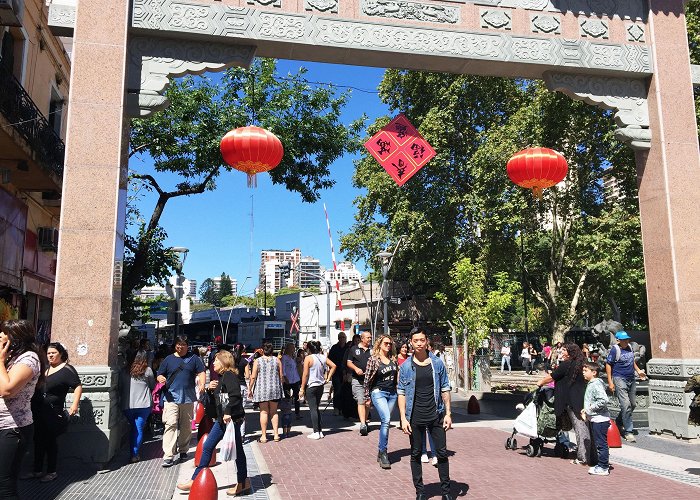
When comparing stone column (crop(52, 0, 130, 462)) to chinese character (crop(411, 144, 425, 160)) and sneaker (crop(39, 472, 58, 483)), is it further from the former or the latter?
chinese character (crop(411, 144, 425, 160))

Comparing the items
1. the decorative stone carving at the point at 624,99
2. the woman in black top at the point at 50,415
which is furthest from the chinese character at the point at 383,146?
the woman in black top at the point at 50,415

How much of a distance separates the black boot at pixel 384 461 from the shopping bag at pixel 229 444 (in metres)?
2.21

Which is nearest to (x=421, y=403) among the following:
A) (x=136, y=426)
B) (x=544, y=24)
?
(x=136, y=426)

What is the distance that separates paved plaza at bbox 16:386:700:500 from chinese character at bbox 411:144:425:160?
5294 millimetres

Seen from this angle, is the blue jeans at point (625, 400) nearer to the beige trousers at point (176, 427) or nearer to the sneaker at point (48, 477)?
the beige trousers at point (176, 427)

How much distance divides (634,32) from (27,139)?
12016 mm

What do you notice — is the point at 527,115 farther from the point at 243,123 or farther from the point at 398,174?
the point at 398,174

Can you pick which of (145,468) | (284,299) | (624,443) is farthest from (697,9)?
(284,299)

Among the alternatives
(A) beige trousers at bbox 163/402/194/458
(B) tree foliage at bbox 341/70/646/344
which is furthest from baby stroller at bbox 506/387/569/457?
(B) tree foliage at bbox 341/70/646/344

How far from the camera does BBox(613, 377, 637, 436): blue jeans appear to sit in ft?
30.8

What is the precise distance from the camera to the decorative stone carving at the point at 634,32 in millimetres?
9914

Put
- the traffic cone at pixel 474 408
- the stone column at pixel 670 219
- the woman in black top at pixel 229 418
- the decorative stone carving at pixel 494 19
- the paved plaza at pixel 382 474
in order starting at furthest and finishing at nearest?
the traffic cone at pixel 474 408, the decorative stone carving at pixel 494 19, the stone column at pixel 670 219, the paved plaza at pixel 382 474, the woman in black top at pixel 229 418

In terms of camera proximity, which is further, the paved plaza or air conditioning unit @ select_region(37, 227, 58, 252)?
air conditioning unit @ select_region(37, 227, 58, 252)

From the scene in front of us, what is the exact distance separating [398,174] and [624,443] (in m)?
6.07
